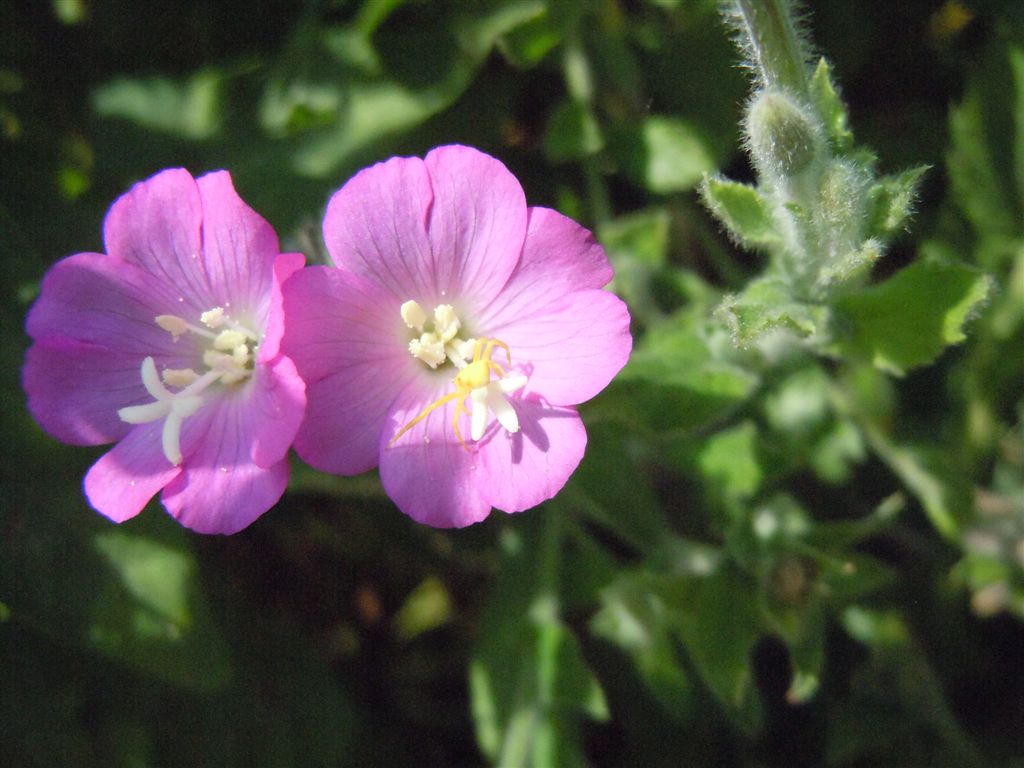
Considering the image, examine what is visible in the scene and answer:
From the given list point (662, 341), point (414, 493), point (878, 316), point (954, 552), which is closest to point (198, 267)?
point (414, 493)

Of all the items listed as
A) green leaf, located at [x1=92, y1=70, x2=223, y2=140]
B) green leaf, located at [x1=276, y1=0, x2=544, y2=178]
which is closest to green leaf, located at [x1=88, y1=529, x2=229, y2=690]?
green leaf, located at [x1=276, y1=0, x2=544, y2=178]

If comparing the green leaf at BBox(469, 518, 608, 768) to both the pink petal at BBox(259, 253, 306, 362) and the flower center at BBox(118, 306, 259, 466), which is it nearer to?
the flower center at BBox(118, 306, 259, 466)

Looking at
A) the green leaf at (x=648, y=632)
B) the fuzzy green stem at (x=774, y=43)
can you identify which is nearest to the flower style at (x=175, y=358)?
the fuzzy green stem at (x=774, y=43)

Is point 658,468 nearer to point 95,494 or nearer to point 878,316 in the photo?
point 878,316

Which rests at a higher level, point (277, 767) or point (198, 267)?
point (198, 267)

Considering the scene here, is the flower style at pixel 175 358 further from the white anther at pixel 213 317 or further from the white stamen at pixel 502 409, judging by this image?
the white stamen at pixel 502 409
